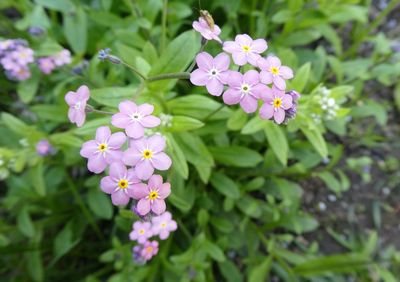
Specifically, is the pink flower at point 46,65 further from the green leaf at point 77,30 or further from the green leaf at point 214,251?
the green leaf at point 214,251

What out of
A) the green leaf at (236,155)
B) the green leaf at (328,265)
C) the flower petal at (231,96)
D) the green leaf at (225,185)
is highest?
the flower petal at (231,96)

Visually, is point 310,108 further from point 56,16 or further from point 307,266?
point 56,16

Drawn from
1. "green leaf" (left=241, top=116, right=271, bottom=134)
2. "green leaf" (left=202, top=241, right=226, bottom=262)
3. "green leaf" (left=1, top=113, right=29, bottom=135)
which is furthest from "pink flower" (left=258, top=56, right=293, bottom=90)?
"green leaf" (left=1, top=113, right=29, bottom=135)

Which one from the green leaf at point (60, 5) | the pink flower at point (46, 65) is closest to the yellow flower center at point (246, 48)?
the pink flower at point (46, 65)

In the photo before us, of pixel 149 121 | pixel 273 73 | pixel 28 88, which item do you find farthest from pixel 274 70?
pixel 28 88

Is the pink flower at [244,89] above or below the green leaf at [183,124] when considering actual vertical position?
above

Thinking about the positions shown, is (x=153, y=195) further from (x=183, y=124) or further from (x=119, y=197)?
(x=183, y=124)
